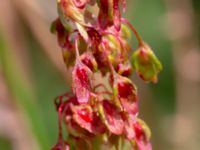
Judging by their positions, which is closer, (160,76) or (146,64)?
(146,64)

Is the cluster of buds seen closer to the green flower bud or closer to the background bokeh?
the green flower bud

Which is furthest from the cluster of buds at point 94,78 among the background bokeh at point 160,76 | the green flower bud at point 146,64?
the background bokeh at point 160,76

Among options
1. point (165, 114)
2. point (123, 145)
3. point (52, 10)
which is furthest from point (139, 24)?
point (123, 145)

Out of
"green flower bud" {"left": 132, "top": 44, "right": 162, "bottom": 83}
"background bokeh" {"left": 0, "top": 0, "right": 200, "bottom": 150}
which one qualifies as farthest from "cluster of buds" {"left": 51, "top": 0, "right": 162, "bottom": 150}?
"background bokeh" {"left": 0, "top": 0, "right": 200, "bottom": 150}

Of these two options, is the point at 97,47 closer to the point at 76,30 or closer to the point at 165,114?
the point at 76,30

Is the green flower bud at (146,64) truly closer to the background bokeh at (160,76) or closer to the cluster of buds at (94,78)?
the cluster of buds at (94,78)

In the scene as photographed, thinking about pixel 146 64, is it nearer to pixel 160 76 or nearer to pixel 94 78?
pixel 94 78

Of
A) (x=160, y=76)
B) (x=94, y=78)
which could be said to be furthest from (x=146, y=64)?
(x=160, y=76)
